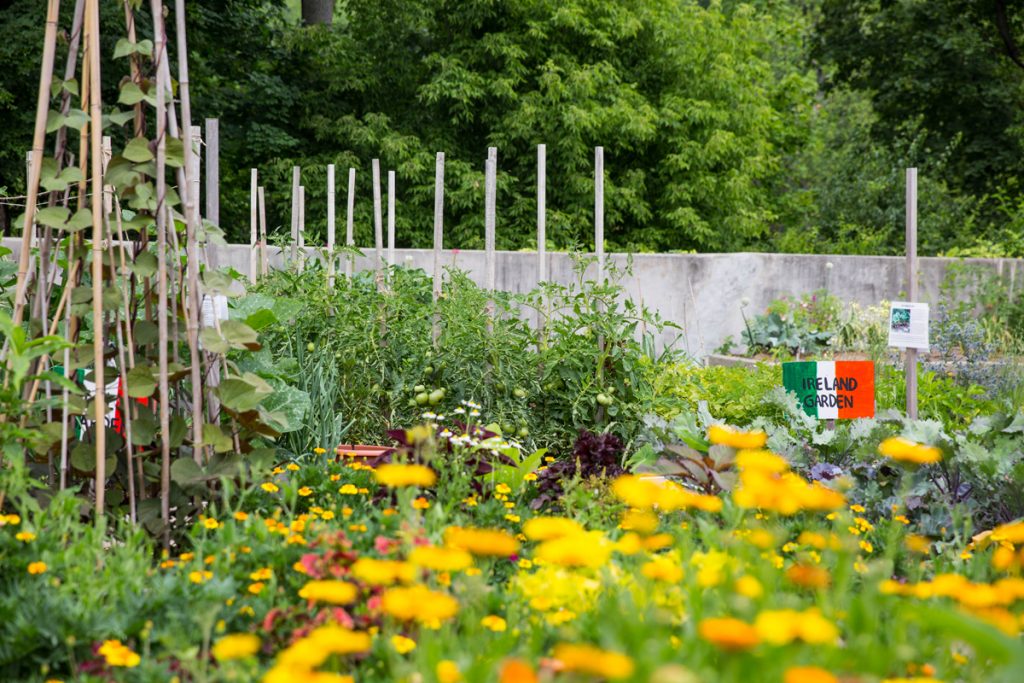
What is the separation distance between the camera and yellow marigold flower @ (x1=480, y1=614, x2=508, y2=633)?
74.9 inches

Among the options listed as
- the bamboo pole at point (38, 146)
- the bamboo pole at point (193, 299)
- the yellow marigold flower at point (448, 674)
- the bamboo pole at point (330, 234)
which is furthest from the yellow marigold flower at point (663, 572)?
the bamboo pole at point (330, 234)

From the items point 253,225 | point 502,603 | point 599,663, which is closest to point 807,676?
point 599,663

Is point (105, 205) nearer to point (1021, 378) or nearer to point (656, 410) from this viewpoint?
point (656, 410)

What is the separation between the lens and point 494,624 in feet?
6.33

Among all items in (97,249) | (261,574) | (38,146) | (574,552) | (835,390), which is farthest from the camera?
(835,390)

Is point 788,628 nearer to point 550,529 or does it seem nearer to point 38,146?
point 550,529

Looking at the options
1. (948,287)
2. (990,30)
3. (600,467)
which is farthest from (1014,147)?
(600,467)

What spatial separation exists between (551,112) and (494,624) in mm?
12056

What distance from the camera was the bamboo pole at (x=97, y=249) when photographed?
104 inches

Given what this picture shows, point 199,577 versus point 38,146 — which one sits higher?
point 38,146

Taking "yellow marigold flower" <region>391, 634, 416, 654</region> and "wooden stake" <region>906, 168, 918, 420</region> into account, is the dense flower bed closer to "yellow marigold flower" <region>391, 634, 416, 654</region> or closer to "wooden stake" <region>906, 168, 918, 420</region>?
"yellow marigold flower" <region>391, 634, 416, 654</region>

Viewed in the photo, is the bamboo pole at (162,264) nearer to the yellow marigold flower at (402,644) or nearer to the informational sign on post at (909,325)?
the yellow marigold flower at (402,644)

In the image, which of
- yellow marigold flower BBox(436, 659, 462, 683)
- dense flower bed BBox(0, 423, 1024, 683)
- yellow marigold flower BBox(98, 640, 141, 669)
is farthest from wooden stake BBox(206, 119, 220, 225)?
yellow marigold flower BBox(436, 659, 462, 683)

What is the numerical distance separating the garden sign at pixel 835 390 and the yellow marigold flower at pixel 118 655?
9.68 ft
